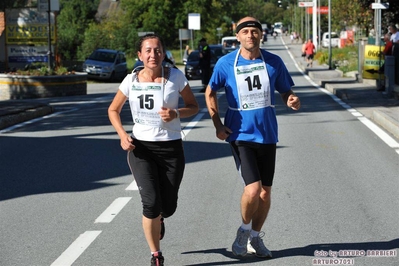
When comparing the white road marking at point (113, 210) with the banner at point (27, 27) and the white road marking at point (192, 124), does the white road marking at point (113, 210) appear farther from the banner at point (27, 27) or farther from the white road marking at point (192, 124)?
the banner at point (27, 27)

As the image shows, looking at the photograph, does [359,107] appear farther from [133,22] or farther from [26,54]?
[133,22]

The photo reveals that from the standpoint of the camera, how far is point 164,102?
6.29m

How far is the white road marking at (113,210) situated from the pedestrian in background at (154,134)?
1.93 meters

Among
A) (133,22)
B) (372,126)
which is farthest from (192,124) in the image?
(133,22)

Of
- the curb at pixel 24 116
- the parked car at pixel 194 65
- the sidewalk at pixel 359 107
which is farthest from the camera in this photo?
the parked car at pixel 194 65

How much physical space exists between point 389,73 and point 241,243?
60.5 feet

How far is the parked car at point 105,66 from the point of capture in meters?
41.1

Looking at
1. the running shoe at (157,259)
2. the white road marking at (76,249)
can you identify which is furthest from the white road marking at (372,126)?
the running shoe at (157,259)

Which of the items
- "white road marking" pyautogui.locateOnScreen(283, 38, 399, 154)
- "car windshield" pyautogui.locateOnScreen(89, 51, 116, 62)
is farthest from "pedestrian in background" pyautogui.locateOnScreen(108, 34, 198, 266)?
"car windshield" pyautogui.locateOnScreen(89, 51, 116, 62)

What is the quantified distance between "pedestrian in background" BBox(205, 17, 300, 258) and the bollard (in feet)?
59.1

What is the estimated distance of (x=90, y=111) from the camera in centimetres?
2252

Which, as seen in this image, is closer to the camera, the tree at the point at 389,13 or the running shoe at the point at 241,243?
the running shoe at the point at 241,243

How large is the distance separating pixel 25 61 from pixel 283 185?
97.6 feet

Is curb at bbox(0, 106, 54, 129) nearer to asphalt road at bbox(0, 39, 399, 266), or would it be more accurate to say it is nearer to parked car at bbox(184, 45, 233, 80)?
asphalt road at bbox(0, 39, 399, 266)
